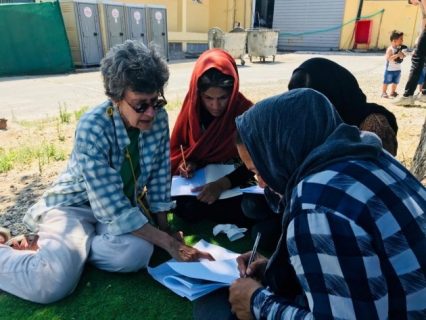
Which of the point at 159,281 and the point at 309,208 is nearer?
the point at 309,208

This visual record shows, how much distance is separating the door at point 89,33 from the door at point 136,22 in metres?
1.22

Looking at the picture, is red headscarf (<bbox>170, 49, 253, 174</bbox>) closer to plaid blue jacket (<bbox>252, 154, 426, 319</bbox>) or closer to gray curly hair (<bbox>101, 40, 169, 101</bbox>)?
gray curly hair (<bbox>101, 40, 169, 101</bbox>)

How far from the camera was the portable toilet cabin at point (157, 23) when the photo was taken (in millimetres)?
13141

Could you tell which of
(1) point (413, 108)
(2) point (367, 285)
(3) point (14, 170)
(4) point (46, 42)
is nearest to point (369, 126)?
(2) point (367, 285)

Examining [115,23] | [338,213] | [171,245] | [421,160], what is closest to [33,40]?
[115,23]

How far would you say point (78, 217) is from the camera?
7.07 ft

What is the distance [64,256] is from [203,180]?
110 cm

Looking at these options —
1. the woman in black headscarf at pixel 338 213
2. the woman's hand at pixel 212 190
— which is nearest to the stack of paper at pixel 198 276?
the woman in black headscarf at pixel 338 213

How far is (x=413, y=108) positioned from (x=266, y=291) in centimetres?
591

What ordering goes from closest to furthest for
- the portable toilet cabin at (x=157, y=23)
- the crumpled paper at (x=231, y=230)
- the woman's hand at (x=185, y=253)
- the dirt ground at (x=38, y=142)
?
1. the woman's hand at (x=185, y=253)
2. the crumpled paper at (x=231, y=230)
3. the dirt ground at (x=38, y=142)
4. the portable toilet cabin at (x=157, y=23)

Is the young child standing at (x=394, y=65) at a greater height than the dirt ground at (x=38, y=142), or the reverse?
the young child standing at (x=394, y=65)

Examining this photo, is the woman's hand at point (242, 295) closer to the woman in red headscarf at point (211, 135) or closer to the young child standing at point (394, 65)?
the woman in red headscarf at point (211, 135)

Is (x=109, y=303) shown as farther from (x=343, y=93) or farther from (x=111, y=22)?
(x=111, y=22)

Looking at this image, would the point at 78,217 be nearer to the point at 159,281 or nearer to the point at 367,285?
the point at 159,281
